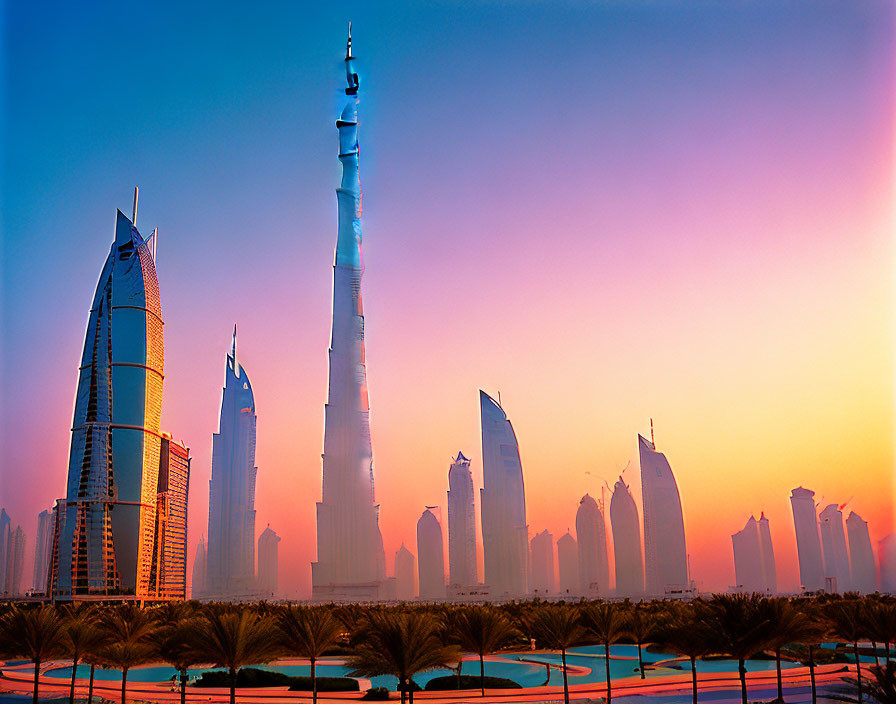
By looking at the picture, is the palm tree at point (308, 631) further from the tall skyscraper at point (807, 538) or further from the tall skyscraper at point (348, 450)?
the tall skyscraper at point (807, 538)

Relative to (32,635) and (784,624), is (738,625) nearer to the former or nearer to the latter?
(784,624)

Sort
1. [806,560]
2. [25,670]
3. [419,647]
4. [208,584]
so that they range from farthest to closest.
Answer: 1. [208,584]
2. [806,560]
3. [25,670]
4. [419,647]

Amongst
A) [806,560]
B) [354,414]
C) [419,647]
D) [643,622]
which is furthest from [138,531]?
[806,560]

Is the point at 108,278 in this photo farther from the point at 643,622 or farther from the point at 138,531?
the point at 643,622

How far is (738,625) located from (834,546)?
133 metres

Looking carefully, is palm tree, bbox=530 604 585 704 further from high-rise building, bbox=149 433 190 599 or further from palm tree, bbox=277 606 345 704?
high-rise building, bbox=149 433 190 599

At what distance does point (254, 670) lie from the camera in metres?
36.7

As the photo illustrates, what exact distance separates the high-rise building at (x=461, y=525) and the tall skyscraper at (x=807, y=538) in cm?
5789

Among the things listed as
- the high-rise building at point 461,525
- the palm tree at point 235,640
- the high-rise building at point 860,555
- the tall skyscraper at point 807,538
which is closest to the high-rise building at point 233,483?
the high-rise building at point 461,525

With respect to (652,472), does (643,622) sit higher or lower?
lower

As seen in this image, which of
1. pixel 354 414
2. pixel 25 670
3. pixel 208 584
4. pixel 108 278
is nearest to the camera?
pixel 25 670

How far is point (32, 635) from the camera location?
26156mm

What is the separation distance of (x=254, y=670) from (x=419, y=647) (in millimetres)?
16704

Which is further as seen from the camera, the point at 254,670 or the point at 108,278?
the point at 108,278
